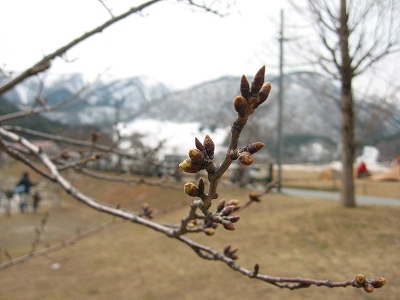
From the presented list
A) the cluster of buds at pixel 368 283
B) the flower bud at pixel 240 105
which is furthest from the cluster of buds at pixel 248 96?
the cluster of buds at pixel 368 283

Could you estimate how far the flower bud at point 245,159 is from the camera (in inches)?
29.3

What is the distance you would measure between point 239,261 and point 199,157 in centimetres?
718

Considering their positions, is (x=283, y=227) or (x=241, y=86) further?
(x=283, y=227)

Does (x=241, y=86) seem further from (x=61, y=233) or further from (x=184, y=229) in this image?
(x=61, y=233)

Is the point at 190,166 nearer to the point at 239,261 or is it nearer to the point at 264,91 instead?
the point at 264,91

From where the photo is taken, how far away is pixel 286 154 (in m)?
78.8

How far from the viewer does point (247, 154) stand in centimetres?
76

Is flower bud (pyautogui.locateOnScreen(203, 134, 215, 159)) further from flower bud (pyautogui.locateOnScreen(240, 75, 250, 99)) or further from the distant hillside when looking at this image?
the distant hillside

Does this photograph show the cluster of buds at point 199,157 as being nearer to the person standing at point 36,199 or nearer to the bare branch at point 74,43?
the bare branch at point 74,43

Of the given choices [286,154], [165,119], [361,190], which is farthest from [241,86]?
[165,119]

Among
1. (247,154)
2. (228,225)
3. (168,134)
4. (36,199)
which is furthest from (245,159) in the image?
(36,199)

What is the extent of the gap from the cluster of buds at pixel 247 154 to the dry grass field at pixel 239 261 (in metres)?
3.47

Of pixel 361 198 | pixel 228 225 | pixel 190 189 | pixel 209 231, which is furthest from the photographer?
pixel 361 198

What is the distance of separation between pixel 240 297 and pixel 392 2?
5323 millimetres
